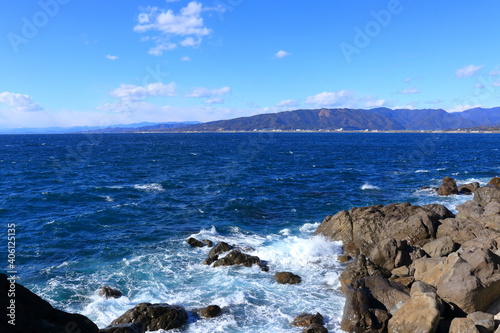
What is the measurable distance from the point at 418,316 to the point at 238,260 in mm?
12226

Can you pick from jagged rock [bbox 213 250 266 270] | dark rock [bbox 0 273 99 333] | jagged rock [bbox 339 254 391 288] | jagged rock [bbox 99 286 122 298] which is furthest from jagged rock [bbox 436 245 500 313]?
jagged rock [bbox 99 286 122 298]

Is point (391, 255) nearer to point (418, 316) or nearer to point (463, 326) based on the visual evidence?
point (418, 316)

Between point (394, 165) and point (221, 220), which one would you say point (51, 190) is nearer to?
point (221, 220)

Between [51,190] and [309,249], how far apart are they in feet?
122

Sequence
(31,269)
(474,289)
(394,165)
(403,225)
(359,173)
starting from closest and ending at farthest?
1. (474,289)
2. (31,269)
3. (403,225)
4. (359,173)
5. (394,165)

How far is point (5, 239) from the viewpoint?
27234mm

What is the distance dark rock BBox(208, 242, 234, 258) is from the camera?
79.6ft

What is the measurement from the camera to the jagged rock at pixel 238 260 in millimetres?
22812

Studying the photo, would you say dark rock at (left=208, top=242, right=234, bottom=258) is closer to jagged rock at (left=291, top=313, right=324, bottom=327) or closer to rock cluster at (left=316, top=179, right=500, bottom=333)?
rock cluster at (left=316, top=179, right=500, bottom=333)

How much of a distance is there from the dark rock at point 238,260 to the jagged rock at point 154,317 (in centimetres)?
680

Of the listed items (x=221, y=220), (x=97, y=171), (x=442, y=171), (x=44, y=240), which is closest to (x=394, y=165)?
(x=442, y=171)

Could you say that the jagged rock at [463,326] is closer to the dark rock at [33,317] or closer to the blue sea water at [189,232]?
the blue sea water at [189,232]

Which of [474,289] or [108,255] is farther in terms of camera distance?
[108,255]

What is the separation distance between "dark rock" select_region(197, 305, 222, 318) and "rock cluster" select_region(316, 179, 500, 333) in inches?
241
